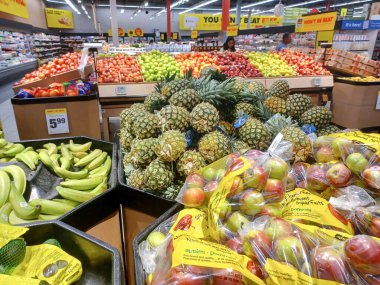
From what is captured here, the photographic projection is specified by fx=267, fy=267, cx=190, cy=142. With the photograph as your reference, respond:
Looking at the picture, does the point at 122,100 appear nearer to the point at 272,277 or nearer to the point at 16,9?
the point at 272,277

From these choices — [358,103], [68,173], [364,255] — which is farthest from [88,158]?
[358,103]

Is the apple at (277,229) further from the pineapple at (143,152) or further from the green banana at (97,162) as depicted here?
the green banana at (97,162)

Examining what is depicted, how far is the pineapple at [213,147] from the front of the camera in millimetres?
1401

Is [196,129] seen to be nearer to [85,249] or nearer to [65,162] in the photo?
[85,249]

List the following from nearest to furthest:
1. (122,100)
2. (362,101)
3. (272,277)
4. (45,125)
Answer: (272,277) < (45,125) < (122,100) < (362,101)

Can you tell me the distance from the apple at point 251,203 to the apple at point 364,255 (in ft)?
0.93

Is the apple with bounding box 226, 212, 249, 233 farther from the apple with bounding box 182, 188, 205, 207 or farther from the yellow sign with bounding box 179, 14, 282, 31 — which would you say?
the yellow sign with bounding box 179, 14, 282, 31

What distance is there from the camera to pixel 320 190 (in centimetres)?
112

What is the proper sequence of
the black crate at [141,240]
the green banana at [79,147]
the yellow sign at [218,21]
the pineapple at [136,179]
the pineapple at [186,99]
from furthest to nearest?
the yellow sign at [218,21] → the green banana at [79,147] → the pineapple at [186,99] → the pineapple at [136,179] → the black crate at [141,240]

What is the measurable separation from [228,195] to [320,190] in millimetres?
473

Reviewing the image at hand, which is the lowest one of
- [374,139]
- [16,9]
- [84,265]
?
[84,265]

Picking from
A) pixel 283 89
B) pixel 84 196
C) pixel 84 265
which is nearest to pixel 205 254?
pixel 84 265

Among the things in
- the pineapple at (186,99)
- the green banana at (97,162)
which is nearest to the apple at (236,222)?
the pineapple at (186,99)

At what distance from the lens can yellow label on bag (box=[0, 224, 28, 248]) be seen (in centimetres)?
96
